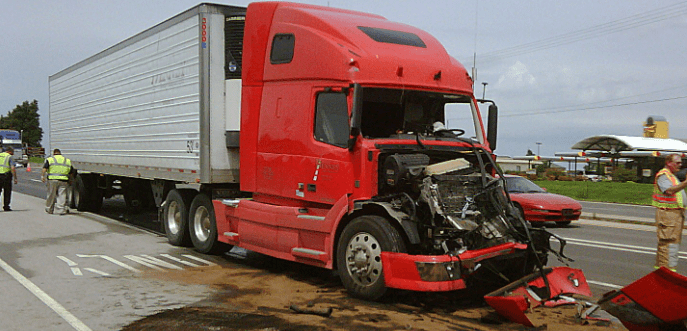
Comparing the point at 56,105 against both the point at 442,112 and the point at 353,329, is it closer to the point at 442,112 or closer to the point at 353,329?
the point at 442,112

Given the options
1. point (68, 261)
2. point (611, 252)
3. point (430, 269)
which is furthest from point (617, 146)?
point (430, 269)

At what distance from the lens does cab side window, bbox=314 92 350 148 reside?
7.51 m

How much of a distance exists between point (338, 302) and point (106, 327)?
241 cm

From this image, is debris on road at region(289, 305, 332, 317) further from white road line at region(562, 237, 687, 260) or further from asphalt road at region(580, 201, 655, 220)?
asphalt road at region(580, 201, 655, 220)

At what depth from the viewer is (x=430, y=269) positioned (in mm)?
6461

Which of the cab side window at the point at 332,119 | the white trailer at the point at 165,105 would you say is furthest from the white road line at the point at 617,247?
the white trailer at the point at 165,105

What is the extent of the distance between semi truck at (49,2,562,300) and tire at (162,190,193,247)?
0.03 m

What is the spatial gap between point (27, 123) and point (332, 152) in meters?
136

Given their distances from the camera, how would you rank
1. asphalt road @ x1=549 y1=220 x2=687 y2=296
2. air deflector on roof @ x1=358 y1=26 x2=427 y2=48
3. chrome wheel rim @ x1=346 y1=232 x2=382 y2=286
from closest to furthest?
chrome wheel rim @ x1=346 y1=232 x2=382 y2=286, air deflector on roof @ x1=358 y1=26 x2=427 y2=48, asphalt road @ x1=549 y1=220 x2=687 y2=296

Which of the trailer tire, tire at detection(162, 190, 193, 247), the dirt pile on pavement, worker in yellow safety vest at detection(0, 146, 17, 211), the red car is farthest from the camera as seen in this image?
worker in yellow safety vest at detection(0, 146, 17, 211)

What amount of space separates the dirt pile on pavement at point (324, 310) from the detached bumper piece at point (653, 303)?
605 mm

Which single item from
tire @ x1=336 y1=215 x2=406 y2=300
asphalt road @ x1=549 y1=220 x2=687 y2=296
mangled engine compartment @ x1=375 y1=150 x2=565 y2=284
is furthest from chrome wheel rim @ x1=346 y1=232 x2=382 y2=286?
asphalt road @ x1=549 y1=220 x2=687 y2=296

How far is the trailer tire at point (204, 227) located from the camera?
10.2 meters

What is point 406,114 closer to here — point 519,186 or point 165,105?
point 165,105
